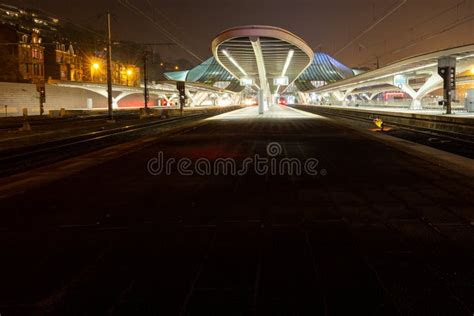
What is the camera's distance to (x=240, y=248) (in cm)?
482

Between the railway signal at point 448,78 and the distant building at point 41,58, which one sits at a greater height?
the distant building at point 41,58

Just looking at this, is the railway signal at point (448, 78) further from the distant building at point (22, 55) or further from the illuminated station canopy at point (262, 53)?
the distant building at point (22, 55)

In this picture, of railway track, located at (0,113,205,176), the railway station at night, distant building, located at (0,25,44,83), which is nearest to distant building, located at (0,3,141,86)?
distant building, located at (0,25,44,83)

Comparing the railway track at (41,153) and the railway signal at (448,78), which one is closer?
the railway track at (41,153)

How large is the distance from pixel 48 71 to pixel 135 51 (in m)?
43.4

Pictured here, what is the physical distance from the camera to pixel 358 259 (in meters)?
4.44

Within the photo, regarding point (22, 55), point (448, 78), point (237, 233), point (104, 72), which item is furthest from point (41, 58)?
point (237, 233)

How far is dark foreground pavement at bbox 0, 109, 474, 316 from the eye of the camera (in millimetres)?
3564

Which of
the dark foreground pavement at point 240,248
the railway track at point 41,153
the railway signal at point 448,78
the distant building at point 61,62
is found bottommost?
the dark foreground pavement at point 240,248

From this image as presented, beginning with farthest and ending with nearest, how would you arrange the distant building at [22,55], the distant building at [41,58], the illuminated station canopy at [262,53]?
1. the distant building at [41,58]
2. the distant building at [22,55]
3. the illuminated station canopy at [262,53]

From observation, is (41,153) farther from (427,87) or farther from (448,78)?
(427,87)

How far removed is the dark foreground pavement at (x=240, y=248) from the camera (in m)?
3.56

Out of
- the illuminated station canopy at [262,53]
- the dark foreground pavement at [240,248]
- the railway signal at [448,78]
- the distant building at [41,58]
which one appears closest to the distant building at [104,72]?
the distant building at [41,58]

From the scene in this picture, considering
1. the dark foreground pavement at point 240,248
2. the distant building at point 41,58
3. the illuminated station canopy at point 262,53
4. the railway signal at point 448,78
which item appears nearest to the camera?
the dark foreground pavement at point 240,248
